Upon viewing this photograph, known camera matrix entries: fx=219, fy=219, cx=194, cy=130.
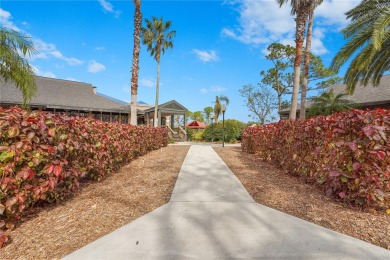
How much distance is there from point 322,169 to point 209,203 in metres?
2.25

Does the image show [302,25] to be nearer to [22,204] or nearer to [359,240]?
[359,240]

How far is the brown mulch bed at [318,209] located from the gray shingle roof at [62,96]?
1695 centimetres

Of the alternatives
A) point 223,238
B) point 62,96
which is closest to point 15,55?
point 223,238

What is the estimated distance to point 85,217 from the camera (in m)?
2.91

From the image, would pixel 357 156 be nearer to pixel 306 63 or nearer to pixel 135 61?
pixel 135 61

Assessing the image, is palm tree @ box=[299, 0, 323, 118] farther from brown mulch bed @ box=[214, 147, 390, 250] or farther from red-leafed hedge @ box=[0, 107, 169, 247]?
red-leafed hedge @ box=[0, 107, 169, 247]

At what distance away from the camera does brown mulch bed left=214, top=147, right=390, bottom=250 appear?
100 inches

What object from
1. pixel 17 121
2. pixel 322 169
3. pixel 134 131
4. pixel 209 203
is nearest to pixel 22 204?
pixel 17 121

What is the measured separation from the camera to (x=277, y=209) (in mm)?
3207

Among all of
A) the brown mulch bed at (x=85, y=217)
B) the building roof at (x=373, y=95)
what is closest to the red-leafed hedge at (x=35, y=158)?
the brown mulch bed at (x=85, y=217)

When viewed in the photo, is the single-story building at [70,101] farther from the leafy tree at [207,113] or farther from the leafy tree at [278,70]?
the leafy tree at [207,113]

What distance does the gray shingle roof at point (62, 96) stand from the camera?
15873mm

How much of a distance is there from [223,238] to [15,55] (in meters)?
10.0

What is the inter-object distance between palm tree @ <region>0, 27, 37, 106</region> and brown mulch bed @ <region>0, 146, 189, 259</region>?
23.0ft
